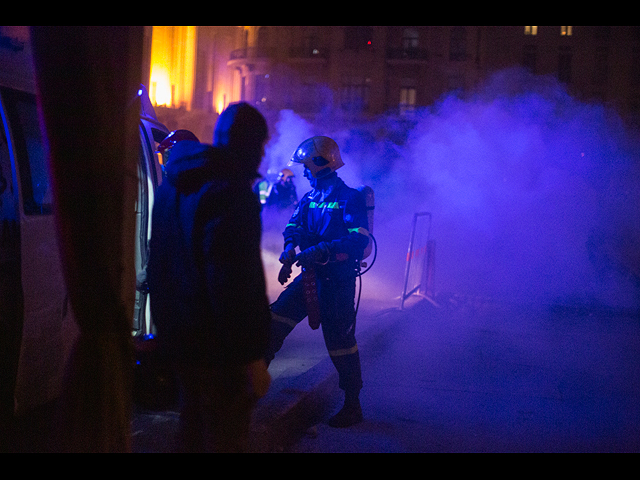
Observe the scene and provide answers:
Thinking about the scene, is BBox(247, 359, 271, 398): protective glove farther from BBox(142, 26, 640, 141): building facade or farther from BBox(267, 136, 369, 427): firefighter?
BBox(142, 26, 640, 141): building facade

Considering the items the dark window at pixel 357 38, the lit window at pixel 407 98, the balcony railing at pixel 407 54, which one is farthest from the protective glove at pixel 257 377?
the dark window at pixel 357 38

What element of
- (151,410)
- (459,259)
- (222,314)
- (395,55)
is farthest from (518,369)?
(395,55)

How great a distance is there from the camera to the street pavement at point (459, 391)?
11.6 feet

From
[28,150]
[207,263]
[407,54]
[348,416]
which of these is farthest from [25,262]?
[407,54]

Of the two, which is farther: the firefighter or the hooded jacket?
the firefighter

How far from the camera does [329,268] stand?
366cm

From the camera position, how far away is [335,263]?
3648 mm

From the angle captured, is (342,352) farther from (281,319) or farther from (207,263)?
(207,263)

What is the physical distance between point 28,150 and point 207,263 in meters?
1.65

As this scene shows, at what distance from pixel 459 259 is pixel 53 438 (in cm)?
1072

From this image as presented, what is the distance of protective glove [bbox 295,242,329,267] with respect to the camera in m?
3.54

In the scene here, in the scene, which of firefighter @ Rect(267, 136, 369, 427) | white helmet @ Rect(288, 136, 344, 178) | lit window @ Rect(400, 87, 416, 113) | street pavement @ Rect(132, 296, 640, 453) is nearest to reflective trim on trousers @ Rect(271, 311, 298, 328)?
firefighter @ Rect(267, 136, 369, 427)
